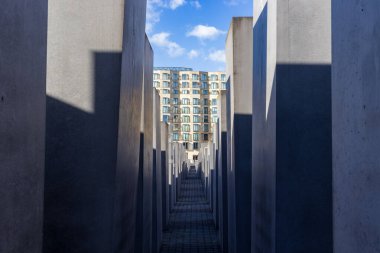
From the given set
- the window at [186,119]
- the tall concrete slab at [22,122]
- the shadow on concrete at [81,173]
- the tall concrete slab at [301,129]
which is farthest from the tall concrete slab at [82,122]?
the window at [186,119]

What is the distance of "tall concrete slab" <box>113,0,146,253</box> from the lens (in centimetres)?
477

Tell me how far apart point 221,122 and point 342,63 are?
10.1m

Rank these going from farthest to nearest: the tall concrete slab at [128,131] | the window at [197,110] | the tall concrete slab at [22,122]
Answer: the window at [197,110] → the tall concrete slab at [128,131] → the tall concrete slab at [22,122]

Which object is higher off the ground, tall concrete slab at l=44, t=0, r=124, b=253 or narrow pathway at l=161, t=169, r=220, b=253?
tall concrete slab at l=44, t=0, r=124, b=253

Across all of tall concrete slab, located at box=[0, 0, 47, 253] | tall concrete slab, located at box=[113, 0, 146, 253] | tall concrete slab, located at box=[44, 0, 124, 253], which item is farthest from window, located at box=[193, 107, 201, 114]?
tall concrete slab, located at box=[0, 0, 47, 253]

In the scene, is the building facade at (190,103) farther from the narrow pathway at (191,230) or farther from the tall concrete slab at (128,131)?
the tall concrete slab at (128,131)

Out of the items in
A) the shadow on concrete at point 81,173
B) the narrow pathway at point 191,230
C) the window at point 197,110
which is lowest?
the narrow pathway at point 191,230

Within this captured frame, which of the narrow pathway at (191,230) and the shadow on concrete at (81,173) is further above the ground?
the shadow on concrete at (81,173)

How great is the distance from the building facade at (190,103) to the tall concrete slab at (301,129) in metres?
65.9

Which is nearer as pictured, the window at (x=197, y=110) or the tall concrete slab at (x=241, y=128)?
the tall concrete slab at (x=241, y=128)

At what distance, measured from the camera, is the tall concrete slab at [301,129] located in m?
4.84

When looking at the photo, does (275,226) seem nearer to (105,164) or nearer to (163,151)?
(105,164)

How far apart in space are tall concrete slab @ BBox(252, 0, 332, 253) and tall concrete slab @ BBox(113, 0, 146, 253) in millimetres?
1833

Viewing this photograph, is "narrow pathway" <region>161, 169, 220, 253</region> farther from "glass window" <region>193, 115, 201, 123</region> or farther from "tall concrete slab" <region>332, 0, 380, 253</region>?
→ "glass window" <region>193, 115, 201, 123</region>
